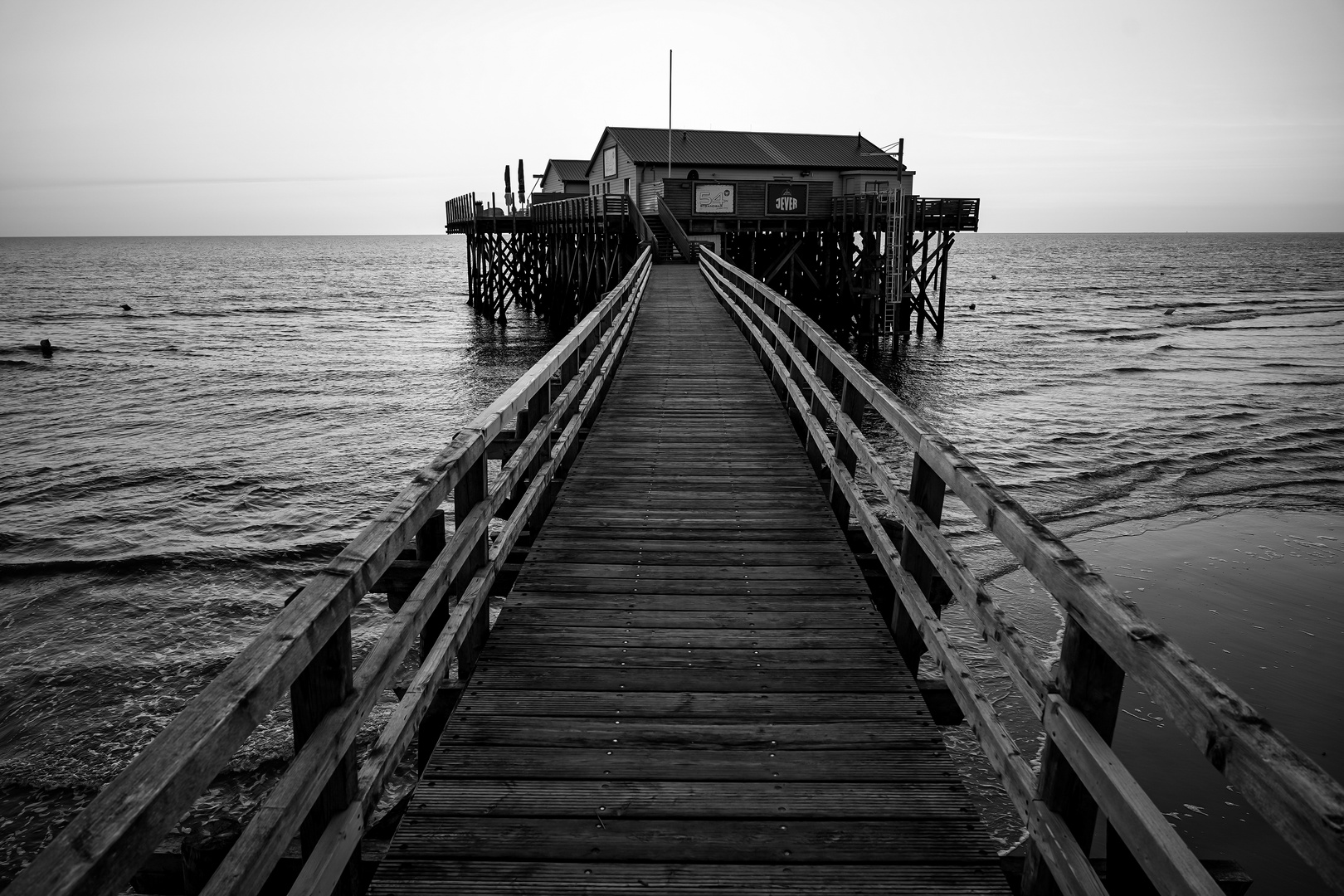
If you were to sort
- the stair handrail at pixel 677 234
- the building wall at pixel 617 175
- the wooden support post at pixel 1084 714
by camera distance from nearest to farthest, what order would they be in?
the wooden support post at pixel 1084 714 < the stair handrail at pixel 677 234 < the building wall at pixel 617 175

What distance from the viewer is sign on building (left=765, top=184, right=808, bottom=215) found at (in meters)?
31.0

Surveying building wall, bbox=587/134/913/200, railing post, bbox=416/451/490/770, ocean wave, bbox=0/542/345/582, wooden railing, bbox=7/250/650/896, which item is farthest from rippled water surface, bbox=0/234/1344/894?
building wall, bbox=587/134/913/200

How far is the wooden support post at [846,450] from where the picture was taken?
561 cm

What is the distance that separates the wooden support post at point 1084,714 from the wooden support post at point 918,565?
1385 mm

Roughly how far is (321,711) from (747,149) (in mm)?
38843

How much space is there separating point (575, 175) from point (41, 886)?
1927 inches

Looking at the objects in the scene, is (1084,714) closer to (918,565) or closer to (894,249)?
(918,565)

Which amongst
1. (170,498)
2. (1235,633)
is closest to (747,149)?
(170,498)

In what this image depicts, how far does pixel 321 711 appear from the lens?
7.37 ft

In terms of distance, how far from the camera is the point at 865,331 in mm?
30609

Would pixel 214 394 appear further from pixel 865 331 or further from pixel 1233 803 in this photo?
pixel 1233 803

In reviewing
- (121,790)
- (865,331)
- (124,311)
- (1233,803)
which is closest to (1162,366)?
(865,331)

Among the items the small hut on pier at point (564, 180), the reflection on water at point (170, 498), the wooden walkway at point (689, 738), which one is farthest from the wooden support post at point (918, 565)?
the small hut on pier at point (564, 180)

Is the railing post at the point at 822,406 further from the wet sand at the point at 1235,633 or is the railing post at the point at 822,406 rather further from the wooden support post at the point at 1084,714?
the wooden support post at the point at 1084,714
